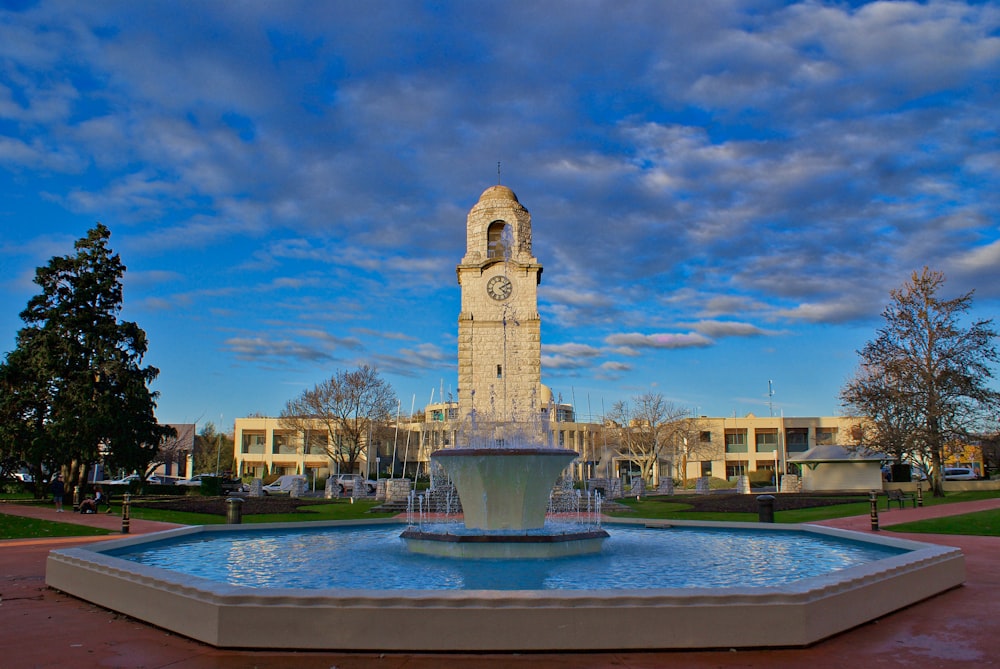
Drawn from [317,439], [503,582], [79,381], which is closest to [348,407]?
[317,439]

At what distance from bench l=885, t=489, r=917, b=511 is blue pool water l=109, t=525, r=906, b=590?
1373 cm

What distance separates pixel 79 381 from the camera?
34.2m

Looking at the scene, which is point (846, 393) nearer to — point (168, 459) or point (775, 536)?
point (775, 536)

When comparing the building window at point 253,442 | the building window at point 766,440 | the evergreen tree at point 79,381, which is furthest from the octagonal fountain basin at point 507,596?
the building window at point 766,440

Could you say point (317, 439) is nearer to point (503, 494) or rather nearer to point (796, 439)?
point (796, 439)

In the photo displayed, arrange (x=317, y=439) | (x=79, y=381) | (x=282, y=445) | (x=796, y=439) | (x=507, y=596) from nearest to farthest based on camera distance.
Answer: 1. (x=507, y=596)
2. (x=79, y=381)
3. (x=317, y=439)
4. (x=282, y=445)
5. (x=796, y=439)

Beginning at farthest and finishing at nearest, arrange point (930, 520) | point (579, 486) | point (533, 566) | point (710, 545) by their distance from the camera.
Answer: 1. point (579, 486)
2. point (930, 520)
3. point (710, 545)
4. point (533, 566)

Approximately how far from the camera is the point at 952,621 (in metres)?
8.48

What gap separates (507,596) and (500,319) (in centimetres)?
4259

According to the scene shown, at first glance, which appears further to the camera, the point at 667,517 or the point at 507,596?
the point at 667,517

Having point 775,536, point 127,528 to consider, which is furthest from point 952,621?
point 127,528

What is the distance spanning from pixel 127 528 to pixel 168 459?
223 ft

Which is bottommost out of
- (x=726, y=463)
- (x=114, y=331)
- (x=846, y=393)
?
(x=726, y=463)

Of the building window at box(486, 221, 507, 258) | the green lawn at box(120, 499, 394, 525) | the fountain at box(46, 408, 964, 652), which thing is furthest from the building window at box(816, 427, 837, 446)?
the fountain at box(46, 408, 964, 652)
